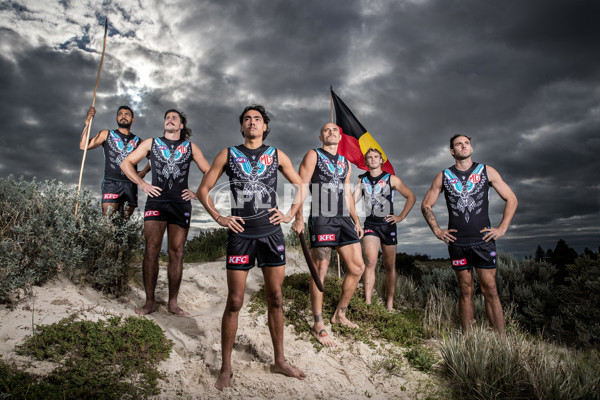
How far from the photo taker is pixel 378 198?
7191 millimetres

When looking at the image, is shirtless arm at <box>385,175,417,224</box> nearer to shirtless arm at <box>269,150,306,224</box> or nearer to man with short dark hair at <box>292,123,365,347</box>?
man with short dark hair at <box>292,123,365,347</box>

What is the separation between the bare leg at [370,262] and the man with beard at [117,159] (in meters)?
4.29

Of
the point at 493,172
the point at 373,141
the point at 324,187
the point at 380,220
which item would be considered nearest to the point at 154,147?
the point at 324,187

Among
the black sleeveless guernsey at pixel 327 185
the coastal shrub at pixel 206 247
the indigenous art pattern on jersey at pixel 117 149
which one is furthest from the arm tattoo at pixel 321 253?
the coastal shrub at pixel 206 247

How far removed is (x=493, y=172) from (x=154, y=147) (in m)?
5.39

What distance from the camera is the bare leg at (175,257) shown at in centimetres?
592

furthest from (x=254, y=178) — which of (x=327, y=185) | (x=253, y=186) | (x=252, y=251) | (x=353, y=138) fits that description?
(x=353, y=138)

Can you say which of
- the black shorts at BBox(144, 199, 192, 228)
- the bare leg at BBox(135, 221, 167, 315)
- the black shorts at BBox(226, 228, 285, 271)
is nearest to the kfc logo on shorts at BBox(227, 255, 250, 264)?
the black shorts at BBox(226, 228, 285, 271)

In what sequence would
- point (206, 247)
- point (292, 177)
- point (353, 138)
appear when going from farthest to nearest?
point (206, 247) → point (353, 138) → point (292, 177)

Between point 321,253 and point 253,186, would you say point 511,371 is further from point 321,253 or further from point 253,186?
point 253,186

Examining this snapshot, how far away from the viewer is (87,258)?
6398 millimetres

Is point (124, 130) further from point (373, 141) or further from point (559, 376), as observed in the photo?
point (559, 376)

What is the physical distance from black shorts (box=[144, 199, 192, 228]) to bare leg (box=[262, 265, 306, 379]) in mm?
2432

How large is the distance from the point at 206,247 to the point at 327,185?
847 centimetres
